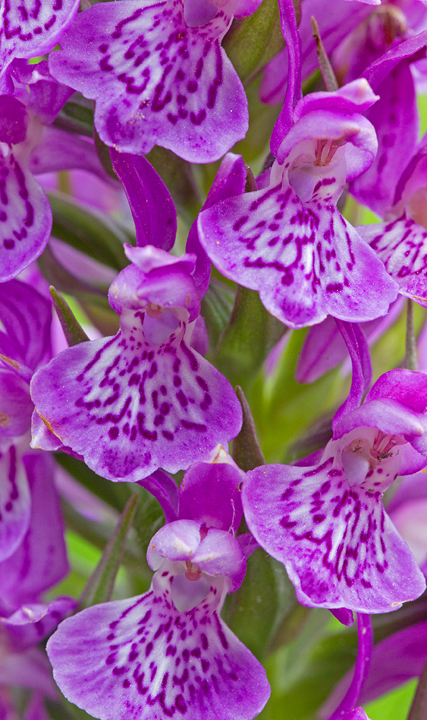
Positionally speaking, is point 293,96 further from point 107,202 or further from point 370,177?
point 107,202

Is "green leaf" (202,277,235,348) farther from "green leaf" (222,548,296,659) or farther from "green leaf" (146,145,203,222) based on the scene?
"green leaf" (222,548,296,659)

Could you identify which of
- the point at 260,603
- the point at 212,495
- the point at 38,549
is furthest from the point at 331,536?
the point at 38,549

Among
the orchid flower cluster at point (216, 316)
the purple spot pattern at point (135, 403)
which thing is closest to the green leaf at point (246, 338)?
the orchid flower cluster at point (216, 316)

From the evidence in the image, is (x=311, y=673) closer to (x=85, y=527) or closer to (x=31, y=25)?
(x=85, y=527)

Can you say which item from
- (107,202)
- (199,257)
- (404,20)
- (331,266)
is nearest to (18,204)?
(199,257)

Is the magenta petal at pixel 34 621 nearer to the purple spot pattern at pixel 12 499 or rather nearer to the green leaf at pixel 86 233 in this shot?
the purple spot pattern at pixel 12 499

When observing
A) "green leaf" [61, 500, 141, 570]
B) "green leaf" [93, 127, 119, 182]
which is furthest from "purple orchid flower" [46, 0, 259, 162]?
"green leaf" [61, 500, 141, 570]
